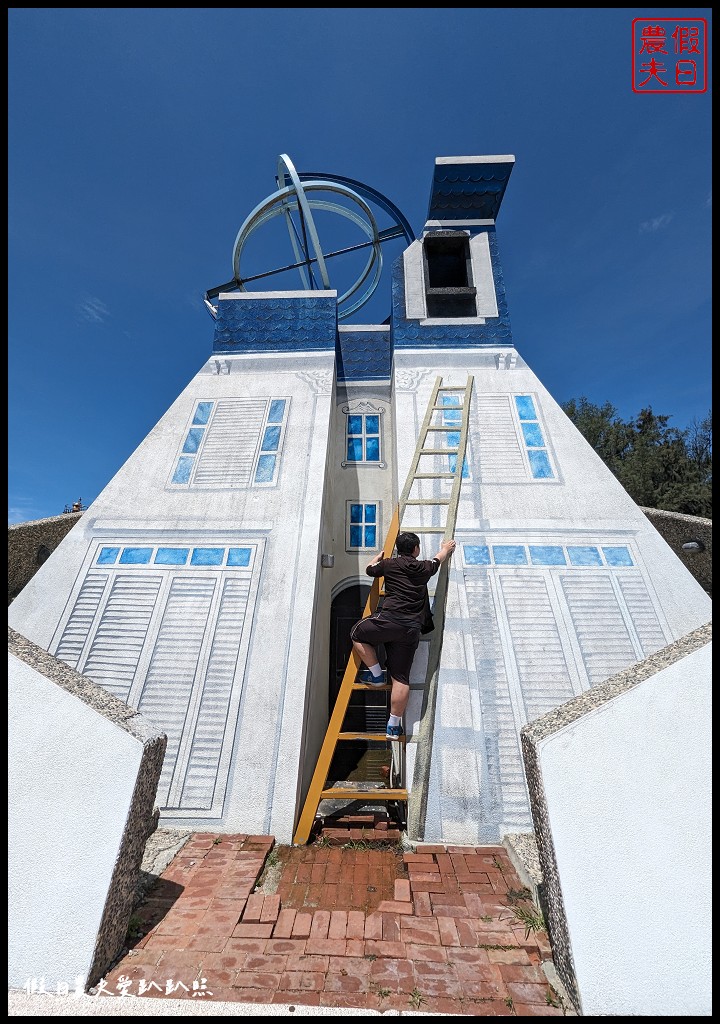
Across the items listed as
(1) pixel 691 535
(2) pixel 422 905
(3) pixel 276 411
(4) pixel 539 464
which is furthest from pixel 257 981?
(1) pixel 691 535

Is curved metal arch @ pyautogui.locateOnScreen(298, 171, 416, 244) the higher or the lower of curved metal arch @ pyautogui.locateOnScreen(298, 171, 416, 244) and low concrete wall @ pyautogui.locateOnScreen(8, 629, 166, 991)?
the higher

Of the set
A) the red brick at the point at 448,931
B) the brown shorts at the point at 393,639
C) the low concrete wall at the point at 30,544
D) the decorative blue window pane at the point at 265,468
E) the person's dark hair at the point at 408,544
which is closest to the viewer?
the red brick at the point at 448,931

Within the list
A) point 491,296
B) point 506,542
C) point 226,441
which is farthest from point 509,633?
point 491,296

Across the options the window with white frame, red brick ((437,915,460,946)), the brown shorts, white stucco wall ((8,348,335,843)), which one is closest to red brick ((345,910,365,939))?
red brick ((437,915,460,946))

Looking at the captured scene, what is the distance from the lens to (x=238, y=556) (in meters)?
4.68

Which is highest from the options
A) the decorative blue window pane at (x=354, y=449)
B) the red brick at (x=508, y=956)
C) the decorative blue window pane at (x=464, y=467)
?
the decorative blue window pane at (x=354, y=449)

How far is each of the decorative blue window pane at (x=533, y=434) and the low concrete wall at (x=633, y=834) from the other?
3913 mm

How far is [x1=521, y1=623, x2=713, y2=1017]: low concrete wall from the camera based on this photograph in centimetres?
161

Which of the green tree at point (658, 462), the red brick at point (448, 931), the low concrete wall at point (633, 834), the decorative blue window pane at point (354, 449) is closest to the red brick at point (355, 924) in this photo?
the red brick at point (448, 931)

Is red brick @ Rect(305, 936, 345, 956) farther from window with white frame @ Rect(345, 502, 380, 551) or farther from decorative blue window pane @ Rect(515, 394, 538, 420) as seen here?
decorative blue window pane @ Rect(515, 394, 538, 420)

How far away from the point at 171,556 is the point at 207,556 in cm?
42

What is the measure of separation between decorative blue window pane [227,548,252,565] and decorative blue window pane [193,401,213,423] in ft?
7.58

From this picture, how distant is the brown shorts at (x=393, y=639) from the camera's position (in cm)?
351

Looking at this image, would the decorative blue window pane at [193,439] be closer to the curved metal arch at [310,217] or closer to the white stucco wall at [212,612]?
the white stucco wall at [212,612]
